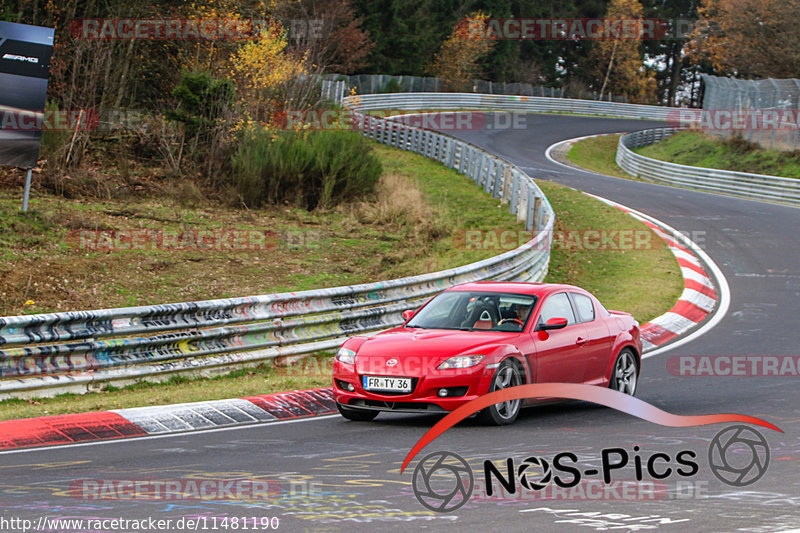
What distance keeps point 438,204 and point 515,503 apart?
884 inches

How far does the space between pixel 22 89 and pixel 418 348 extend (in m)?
12.6

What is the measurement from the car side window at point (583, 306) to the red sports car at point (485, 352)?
0.04ft

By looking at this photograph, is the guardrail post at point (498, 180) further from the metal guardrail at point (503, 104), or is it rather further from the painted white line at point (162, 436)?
the metal guardrail at point (503, 104)

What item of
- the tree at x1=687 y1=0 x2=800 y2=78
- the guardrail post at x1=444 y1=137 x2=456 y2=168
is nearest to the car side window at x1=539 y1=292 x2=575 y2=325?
the guardrail post at x1=444 y1=137 x2=456 y2=168

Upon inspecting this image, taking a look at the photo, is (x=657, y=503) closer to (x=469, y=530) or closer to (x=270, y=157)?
(x=469, y=530)

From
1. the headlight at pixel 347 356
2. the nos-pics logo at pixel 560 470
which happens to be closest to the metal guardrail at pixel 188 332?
the headlight at pixel 347 356

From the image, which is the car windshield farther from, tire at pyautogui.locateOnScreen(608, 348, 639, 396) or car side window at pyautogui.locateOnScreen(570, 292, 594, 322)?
tire at pyautogui.locateOnScreen(608, 348, 639, 396)

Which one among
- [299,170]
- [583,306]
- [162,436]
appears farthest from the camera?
[299,170]

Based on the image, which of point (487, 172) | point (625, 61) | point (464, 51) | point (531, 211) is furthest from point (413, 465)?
point (625, 61)

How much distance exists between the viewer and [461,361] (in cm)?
887

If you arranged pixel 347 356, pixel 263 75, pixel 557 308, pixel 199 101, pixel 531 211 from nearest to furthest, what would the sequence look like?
pixel 347 356 → pixel 557 308 → pixel 531 211 → pixel 199 101 → pixel 263 75

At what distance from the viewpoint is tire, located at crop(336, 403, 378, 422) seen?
9.40 meters

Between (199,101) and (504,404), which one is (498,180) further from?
(504,404)

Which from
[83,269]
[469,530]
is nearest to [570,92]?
[83,269]
